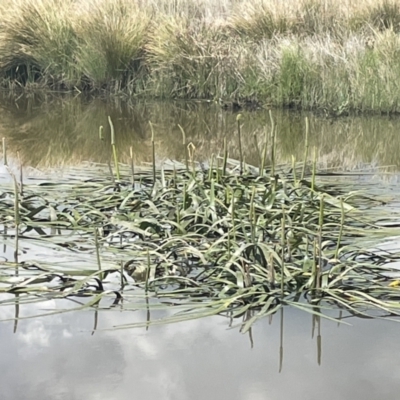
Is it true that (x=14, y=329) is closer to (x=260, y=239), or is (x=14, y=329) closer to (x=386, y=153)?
(x=260, y=239)

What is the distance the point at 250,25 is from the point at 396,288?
264 inches

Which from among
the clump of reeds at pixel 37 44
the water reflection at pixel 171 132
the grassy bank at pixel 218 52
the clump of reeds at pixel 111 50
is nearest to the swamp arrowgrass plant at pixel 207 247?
the water reflection at pixel 171 132

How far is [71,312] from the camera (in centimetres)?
198

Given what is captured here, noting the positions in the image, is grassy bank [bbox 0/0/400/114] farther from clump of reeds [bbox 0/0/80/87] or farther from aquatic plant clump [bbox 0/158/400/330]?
aquatic plant clump [bbox 0/158/400/330]

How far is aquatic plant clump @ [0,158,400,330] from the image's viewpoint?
6.68 feet

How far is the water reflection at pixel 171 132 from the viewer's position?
458 centimetres

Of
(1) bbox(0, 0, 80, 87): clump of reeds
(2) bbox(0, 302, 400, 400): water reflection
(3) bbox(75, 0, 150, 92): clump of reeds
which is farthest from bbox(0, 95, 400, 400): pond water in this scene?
(1) bbox(0, 0, 80, 87): clump of reeds

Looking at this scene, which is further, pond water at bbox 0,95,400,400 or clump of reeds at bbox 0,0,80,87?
clump of reeds at bbox 0,0,80,87

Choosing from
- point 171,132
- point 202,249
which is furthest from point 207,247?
point 171,132

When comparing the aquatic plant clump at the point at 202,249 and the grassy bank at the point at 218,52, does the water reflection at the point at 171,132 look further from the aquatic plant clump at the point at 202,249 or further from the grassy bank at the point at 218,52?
the aquatic plant clump at the point at 202,249

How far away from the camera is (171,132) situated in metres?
5.64

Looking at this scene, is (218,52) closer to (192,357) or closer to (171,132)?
(171,132)

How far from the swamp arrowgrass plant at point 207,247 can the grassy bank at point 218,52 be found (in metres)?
3.44

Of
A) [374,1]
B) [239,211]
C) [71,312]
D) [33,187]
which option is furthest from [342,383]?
[374,1]
